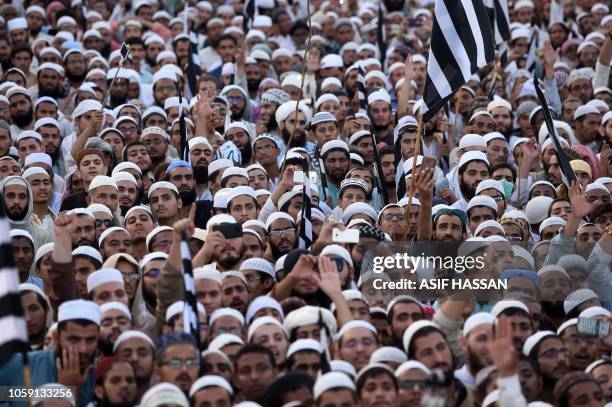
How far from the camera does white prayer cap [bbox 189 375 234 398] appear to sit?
9.77 meters

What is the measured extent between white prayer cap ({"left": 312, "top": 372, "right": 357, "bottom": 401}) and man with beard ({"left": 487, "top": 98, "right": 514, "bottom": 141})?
7.21 meters

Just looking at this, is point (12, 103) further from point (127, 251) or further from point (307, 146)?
point (127, 251)

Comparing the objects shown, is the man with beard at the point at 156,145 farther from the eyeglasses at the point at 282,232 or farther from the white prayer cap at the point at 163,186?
the eyeglasses at the point at 282,232

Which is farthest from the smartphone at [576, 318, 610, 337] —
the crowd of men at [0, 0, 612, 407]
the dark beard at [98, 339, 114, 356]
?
the dark beard at [98, 339, 114, 356]

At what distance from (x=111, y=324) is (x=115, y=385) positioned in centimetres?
80

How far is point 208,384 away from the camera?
977 centimetres

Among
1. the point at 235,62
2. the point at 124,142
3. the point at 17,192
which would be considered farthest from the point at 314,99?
the point at 17,192

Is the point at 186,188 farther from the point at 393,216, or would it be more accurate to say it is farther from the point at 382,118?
the point at 382,118

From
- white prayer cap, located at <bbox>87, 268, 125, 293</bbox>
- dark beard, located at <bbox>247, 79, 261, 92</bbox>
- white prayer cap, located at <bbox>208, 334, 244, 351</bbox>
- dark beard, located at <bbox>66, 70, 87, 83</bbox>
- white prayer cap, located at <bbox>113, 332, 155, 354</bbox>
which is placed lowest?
white prayer cap, located at <bbox>208, 334, 244, 351</bbox>

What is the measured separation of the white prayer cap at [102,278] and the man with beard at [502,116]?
631cm

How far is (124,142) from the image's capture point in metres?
15.6

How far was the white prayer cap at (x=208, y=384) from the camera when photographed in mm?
9766

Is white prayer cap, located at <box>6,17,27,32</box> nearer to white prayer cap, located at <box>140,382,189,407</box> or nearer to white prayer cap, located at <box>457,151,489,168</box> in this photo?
white prayer cap, located at <box>457,151,489,168</box>

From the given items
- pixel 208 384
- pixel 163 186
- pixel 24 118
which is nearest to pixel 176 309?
pixel 208 384
